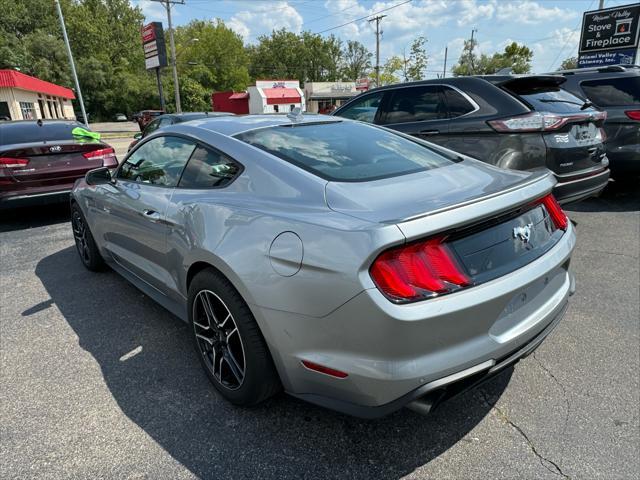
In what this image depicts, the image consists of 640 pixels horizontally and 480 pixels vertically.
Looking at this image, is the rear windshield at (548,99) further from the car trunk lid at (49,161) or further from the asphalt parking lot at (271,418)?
the car trunk lid at (49,161)

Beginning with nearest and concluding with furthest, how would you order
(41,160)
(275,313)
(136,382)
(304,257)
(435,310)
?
(435,310)
(304,257)
(275,313)
(136,382)
(41,160)

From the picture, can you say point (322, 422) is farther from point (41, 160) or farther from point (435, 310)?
point (41, 160)

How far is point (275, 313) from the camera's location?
1.91 m

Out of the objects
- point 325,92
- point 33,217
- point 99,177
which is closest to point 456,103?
point 99,177

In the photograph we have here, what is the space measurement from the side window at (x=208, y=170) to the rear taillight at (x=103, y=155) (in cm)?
438

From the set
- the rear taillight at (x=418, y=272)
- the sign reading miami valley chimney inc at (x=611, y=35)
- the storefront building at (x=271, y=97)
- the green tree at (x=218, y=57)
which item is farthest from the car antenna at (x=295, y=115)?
the green tree at (x=218, y=57)

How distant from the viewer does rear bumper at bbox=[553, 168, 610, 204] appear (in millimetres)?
4441

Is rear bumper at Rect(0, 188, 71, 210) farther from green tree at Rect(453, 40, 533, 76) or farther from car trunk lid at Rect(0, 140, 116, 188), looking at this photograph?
green tree at Rect(453, 40, 533, 76)

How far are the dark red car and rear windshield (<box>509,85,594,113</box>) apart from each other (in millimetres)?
5641

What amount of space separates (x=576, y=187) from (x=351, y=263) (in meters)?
3.90

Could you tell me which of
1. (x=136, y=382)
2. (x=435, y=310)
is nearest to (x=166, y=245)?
(x=136, y=382)

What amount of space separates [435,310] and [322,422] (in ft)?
3.35

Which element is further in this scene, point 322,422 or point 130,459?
point 322,422

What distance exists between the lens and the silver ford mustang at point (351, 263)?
167 centimetres
